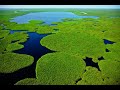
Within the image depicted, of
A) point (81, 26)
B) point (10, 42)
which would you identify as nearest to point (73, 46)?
point (81, 26)

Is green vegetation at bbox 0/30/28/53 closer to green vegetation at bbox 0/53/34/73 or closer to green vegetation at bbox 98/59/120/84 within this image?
green vegetation at bbox 0/53/34/73


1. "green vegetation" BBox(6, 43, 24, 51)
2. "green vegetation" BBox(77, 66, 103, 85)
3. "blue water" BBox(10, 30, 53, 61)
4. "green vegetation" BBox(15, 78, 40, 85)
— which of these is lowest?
"green vegetation" BBox(15, 78, 40, 85)

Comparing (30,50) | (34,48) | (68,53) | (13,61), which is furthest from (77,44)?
(13,61)

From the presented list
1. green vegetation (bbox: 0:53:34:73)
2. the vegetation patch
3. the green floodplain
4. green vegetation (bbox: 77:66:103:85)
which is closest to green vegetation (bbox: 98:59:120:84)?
the green floodplain

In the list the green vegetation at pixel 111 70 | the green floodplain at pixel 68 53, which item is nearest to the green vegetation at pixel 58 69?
the green floodplain at pixel 68 53

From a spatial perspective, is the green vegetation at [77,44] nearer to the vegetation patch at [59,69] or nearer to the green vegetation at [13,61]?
the vegetation patch at [59,69]
